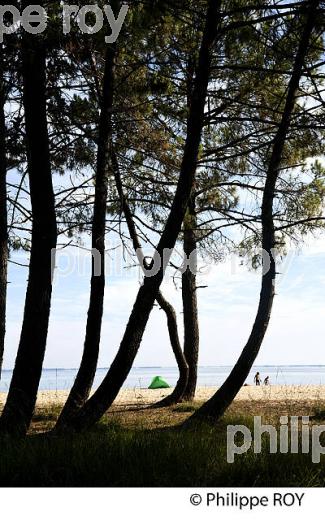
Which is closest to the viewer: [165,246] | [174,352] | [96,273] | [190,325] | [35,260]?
[165,246]

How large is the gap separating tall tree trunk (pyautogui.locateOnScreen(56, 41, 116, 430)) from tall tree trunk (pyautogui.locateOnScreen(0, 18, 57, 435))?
0.94 m

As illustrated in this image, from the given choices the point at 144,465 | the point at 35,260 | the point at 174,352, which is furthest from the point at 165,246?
the point at 174,352

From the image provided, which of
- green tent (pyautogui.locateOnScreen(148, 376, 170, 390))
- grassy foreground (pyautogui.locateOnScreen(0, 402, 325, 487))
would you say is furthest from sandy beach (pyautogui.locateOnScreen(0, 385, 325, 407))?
grassy foreground (pyautogui.locateOnScreen(0, 402, 325, 487))

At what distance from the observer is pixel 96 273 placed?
Answer: 27.1 ft

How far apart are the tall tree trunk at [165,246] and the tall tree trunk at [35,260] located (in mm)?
749

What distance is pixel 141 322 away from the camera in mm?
7246

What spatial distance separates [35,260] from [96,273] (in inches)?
43.3

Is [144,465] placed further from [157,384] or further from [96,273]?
[157,384]

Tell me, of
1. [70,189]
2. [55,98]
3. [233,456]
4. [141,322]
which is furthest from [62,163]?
[233,456]

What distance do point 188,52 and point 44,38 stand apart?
313cm

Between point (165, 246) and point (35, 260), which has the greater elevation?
point (165, 246)

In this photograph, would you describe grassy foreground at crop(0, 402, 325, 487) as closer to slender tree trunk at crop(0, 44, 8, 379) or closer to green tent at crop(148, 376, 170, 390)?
slender tree trunk at crop(0, 44, 8, 379)

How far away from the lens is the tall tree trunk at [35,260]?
725 cm

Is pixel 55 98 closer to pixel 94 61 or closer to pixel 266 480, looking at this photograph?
pixel 94 61
